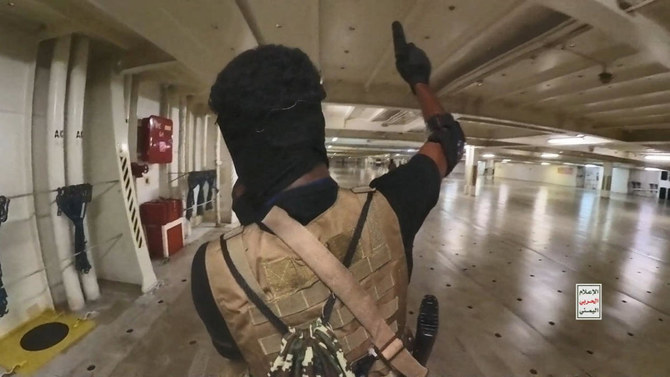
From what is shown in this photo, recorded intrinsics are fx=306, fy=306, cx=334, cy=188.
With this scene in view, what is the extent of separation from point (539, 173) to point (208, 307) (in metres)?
29.6

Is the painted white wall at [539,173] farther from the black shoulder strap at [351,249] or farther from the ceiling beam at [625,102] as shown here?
the black shoulder strap at [351,249]

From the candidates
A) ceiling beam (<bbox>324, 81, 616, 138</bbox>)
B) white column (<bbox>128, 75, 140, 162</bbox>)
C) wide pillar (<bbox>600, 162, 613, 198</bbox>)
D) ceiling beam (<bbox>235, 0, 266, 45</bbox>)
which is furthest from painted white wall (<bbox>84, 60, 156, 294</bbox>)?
wide pillar (<bbox>600, 162, 613, 198</bbox>)

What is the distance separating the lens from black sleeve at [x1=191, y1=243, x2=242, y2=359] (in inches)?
26.4

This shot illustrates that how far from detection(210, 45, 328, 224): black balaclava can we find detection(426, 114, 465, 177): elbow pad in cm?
37

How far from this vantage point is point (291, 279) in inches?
25.7

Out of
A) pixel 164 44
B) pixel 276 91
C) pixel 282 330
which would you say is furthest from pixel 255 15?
pixel 282 330

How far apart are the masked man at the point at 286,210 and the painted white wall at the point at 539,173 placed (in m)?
27.4

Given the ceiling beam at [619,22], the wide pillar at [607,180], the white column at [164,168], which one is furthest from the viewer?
the wide pillar at [607,180]

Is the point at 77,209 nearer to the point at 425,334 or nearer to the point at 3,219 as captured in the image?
the point at 3,219

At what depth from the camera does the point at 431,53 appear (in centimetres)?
289

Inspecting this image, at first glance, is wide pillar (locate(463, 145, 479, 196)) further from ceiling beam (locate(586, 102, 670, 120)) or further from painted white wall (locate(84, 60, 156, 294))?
painted white wall (locate(84, 60, 156, 294))

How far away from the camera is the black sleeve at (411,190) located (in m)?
0.80

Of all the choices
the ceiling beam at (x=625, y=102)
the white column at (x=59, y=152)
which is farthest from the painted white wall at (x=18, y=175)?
the ceiling beam at (x=625, y=102)

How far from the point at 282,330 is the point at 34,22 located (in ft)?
10.3
